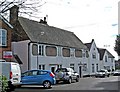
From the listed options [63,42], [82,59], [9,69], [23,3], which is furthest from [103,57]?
[23,3]

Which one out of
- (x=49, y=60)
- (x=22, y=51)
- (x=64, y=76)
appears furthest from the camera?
(x=49, y=60)

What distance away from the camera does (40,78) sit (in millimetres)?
22922

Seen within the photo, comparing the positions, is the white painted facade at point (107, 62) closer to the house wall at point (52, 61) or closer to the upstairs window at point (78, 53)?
the upstairs window at point (78, 53)

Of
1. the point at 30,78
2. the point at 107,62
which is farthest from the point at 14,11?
the point at 107,62

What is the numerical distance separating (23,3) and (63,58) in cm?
3070

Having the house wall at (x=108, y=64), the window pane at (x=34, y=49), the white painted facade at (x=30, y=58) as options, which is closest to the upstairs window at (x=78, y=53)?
the white painted facade at (x=30, y=58)

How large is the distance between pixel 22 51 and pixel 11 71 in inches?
605

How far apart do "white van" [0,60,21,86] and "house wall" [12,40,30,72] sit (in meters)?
13.7

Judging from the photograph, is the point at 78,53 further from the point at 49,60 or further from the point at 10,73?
the point at 10,73

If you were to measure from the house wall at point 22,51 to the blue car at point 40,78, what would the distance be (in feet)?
34.2

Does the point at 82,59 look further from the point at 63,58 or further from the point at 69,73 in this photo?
the point at 69,73

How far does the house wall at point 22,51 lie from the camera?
111ft

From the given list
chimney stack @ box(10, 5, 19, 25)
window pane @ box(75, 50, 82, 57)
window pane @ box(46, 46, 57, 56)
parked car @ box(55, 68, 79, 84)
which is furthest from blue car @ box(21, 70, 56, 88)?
window pane @ box(75, 50, 82, 57)

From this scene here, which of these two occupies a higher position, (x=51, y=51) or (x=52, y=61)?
(x=51, y=51)
